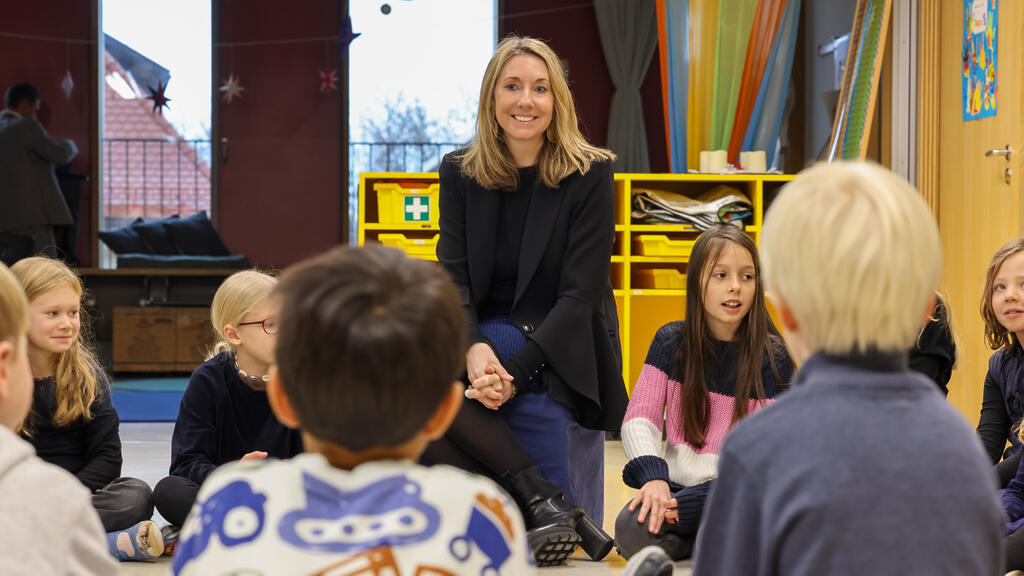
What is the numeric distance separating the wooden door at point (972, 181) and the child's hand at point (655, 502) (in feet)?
5.66

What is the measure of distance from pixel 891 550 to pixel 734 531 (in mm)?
120

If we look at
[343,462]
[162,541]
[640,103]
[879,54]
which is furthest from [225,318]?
[640,103]

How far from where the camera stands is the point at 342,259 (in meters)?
0.81

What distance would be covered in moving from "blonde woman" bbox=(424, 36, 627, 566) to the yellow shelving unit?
1.70 m

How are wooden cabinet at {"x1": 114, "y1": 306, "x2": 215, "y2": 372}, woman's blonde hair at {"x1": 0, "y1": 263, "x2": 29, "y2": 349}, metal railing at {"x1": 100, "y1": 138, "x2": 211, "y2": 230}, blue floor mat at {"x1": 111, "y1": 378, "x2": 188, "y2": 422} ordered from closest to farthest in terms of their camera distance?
woman's blonde hair at {"x1": 0, "y1": 263, "x2": 29, "y2": 349}
blue floor mat at {"x1": 111, "y1": 378, "x2": 188, "y2": 422}
wooden cabinet at {"x1": 114, "y1": 306, "x2": 215, "y2": 372}
metal railing at {"x1": 100, "y1": 138, "x2": 211, "y2": 230}

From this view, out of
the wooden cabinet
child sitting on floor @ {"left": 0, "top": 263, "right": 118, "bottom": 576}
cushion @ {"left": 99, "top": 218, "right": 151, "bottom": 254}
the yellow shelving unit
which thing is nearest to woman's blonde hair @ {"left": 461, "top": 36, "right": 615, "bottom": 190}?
child sitting on floor @ {"left": 0, "top": 263, "right": 118, "bottom": 576}

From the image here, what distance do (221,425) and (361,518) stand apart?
5.05 feet

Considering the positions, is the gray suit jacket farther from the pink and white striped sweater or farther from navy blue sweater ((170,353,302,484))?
the pink and white striped sweater

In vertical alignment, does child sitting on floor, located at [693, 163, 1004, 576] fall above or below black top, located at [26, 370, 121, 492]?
above

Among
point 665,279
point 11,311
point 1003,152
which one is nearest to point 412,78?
point 665,279

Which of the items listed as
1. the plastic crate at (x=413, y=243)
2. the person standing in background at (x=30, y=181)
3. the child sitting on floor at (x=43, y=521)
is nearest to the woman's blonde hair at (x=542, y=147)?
the child sitting on floor at (x=43, y=521)

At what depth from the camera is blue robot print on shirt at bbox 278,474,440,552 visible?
742 mm

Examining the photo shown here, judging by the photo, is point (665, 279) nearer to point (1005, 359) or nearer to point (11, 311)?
point (1005, 359)

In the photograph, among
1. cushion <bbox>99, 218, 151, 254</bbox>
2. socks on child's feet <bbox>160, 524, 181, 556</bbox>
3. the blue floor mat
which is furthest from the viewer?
cushion <bbox>99, 218, 151, 254</bbox>
